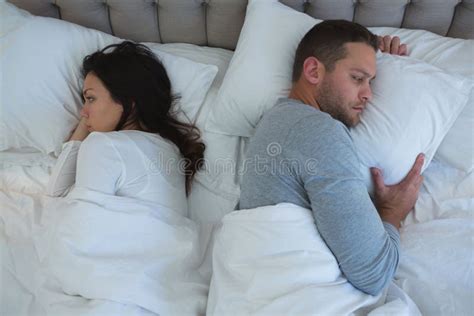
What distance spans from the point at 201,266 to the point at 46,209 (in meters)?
0.54

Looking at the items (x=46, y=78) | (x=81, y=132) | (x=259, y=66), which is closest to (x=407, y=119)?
(x=259, y=66)

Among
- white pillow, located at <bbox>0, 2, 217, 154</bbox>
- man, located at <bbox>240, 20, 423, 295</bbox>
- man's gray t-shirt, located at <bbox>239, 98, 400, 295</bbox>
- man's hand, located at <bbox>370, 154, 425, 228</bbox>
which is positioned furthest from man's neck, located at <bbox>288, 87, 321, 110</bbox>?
white pillow, located at <bbox>0, 2, 217, 154</bbox>

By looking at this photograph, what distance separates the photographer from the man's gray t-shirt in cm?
86

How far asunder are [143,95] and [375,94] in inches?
29.5

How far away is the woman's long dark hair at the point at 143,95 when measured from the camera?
1229mm

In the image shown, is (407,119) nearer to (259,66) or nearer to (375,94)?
(375,94)

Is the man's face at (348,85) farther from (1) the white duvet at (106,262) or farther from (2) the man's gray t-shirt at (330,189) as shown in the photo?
(1) the white duvet at (106,262)

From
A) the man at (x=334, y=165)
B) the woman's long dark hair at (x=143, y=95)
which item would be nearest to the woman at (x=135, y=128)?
the woman's long dark hair at (x=143, y=95)

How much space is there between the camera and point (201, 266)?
1087 millimetres

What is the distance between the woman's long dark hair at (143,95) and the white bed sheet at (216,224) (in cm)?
7

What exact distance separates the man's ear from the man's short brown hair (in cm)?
1

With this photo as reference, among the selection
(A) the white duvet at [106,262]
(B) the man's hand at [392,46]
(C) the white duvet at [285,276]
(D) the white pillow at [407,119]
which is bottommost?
(A) the white duvet at [106,262]

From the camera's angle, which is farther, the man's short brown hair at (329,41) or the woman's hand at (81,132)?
the woman's hand at (81,132)

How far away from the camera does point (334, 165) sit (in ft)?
2.85
